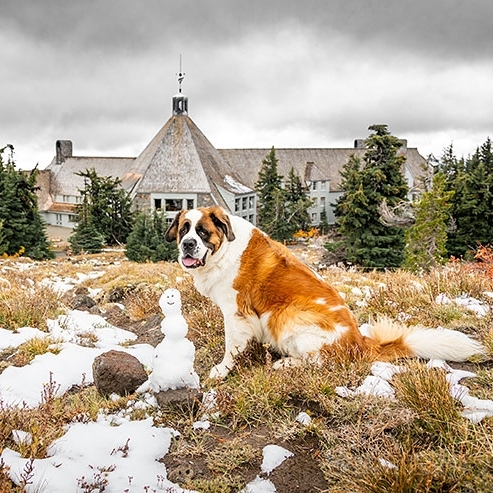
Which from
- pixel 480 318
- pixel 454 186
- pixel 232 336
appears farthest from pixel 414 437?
pixel 454 186

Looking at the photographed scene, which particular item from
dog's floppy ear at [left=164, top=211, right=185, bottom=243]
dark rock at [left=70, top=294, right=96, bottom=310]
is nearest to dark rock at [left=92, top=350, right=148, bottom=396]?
dog's floppy ear at [left=164, top=211, right=185, bottom=243]

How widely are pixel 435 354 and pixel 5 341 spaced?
4.75 m

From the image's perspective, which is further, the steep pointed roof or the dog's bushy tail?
the steep pointed roof

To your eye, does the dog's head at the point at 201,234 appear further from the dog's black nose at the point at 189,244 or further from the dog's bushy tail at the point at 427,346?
the dog's bushy tail at the point at 427,346

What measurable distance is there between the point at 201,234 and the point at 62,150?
219ft

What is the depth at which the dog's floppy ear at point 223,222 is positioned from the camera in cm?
463

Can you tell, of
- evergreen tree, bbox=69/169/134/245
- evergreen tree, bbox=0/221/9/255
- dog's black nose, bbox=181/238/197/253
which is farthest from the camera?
evergreen tree, bbox=69/169/134/245

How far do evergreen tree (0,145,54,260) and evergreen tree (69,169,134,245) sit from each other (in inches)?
267

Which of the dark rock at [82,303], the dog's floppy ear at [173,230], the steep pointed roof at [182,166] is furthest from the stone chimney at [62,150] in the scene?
the dog's floppy ear at [173,230]

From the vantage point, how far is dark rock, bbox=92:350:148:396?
4.26m

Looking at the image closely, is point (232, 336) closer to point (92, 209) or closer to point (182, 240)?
point (182, 240)

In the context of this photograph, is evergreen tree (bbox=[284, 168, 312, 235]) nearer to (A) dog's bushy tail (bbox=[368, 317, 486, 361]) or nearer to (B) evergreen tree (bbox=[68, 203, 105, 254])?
(B) evergreen tree (bbox=[68, 203, 105, 254])

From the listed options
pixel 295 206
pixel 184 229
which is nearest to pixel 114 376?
pixel 184 229

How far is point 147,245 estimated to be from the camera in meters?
28.7
